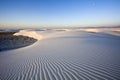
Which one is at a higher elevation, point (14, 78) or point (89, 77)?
point (89, 77)

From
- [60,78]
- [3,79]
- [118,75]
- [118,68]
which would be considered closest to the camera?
[118,75]

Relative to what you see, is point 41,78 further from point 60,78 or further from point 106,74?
point 106,74

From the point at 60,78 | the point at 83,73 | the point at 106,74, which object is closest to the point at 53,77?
the point at 60,78

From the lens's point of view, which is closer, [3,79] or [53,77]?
[53,77]

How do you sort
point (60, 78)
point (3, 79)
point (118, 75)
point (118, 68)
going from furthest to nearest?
point (3, 79) < point (118, 68) < point (60, 78) < point (118, 75)

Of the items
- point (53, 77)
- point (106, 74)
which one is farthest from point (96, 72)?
point (53, 77)

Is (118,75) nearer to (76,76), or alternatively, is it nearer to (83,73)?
(83,73)

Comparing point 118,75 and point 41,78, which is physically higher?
point 118,75

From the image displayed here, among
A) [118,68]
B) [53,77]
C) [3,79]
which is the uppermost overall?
[118,68]

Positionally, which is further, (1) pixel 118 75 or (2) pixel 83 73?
(2) pixel 83 73
